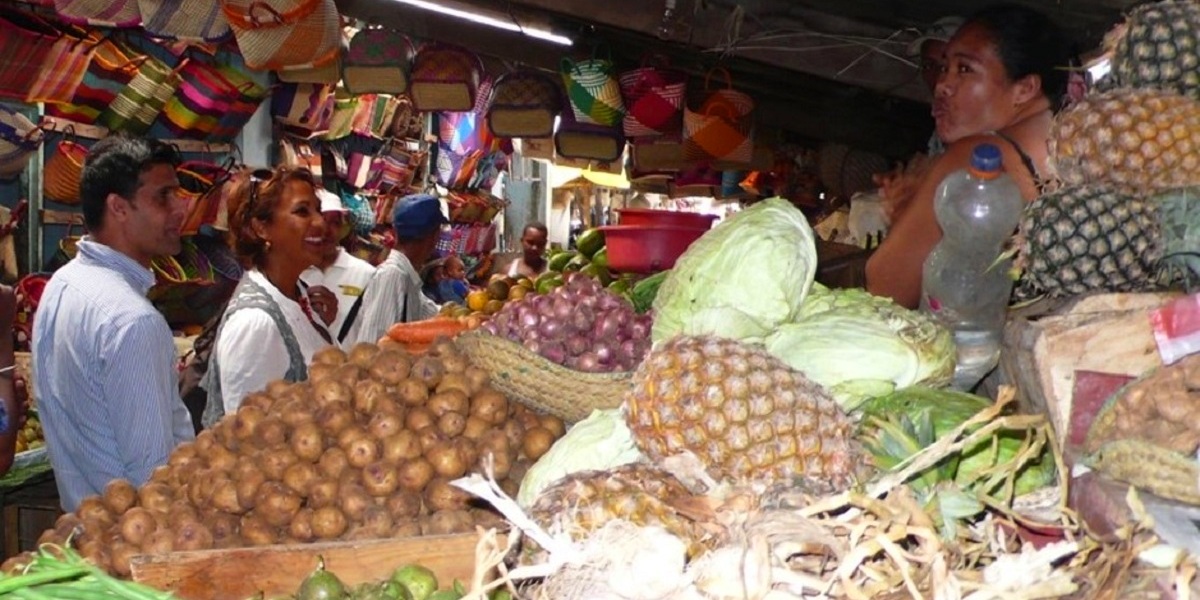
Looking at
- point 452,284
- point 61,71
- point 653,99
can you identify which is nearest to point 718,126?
point 653,99

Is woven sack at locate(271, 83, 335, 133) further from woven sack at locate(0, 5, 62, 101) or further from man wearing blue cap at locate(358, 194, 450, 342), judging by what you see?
woven sack at locate(0, 5, 62, 101)

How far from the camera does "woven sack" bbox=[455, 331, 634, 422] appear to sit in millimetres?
2889

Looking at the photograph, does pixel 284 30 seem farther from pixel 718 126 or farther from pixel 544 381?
pixel 544 381

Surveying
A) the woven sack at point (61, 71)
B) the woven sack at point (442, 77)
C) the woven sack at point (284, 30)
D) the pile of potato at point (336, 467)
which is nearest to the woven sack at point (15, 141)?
the woven sack at point (61, 71)

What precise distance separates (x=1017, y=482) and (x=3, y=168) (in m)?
6.56

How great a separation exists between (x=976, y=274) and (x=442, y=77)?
224 inches

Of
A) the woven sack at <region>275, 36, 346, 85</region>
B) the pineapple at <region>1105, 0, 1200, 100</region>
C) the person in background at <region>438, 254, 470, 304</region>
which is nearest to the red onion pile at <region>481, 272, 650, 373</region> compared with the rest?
the pineapple at <region>1105, 0, 1200, 100</region>

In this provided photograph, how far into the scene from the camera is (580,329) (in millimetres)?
3023

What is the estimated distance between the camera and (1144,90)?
261cm

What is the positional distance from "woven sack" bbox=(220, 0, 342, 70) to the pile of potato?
304 centimetres

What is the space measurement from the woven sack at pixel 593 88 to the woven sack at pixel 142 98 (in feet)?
9.79

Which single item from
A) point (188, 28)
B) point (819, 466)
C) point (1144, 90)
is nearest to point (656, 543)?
point (819, 466)

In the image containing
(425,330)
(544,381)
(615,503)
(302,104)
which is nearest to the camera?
(615,503)

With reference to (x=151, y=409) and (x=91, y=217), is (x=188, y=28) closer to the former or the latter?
(x=91, y=217)
